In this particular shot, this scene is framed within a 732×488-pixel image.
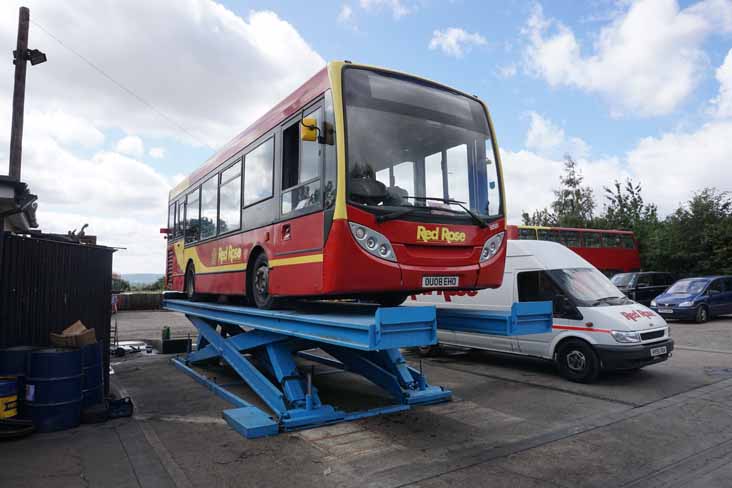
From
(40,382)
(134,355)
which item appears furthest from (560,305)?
(134,355)

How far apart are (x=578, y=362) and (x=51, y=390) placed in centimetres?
754

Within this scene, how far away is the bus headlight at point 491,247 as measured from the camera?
18.7ft

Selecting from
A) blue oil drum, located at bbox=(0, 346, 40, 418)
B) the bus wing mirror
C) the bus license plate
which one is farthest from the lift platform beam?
blue oil drum, located at bbox=(0, 346, 40, 418)

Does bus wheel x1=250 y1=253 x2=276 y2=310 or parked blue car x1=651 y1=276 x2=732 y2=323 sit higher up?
bus wheel x1=250 y1=253 x2=276 y2=310

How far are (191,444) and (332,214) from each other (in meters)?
3.02

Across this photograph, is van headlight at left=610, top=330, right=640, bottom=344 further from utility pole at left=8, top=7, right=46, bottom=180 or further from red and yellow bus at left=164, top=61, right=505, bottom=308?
utility pole at left=8, top=7, right=46, bottom=180

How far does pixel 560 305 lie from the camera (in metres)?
8.55

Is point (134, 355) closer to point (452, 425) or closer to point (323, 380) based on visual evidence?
point (323, 380)

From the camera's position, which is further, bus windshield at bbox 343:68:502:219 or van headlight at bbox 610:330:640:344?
van headlight at bbox 610:330:640:344

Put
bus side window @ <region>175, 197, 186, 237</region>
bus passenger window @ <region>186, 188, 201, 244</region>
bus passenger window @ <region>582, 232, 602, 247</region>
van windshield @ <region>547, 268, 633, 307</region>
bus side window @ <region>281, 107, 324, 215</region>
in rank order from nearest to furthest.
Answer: bus side window @ <region>281, 107, 324, 215</region> → van windshield @ <region>547, 268, 633, 307</region> → bus passenger window @ <region>186, 188, 201, 244</region> → bus side window @ <region>175, 197, 186, 237</region> → bus passenger window @ <region>582, 232, 602, 247</region>

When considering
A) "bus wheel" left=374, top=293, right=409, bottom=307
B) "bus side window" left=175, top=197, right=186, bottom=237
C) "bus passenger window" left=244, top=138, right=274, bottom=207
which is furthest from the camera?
"bus side window" left=175, top=197, right=186, bottom=237

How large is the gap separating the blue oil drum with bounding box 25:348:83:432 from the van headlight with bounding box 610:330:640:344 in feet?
24.9

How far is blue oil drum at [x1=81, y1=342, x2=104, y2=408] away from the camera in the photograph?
648cm

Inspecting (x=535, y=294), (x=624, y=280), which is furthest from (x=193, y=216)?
(x=624, y=280)
